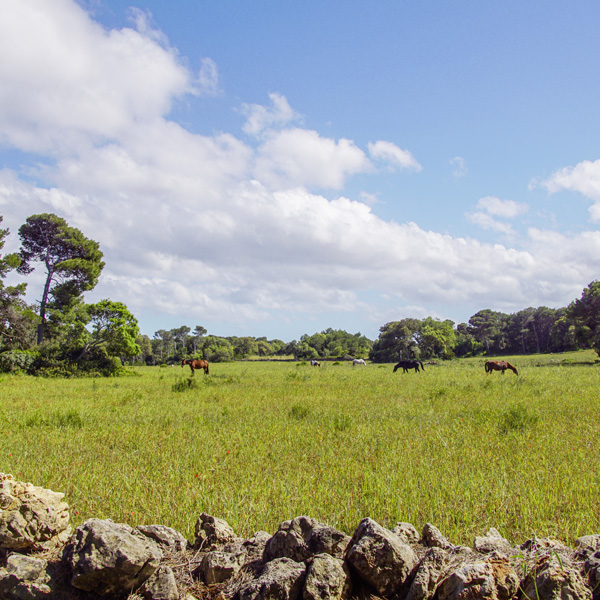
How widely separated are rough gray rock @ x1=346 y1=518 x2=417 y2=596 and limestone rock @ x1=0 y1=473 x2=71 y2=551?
279cm

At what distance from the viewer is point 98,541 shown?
301cm

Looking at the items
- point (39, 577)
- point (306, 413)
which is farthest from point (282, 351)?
point (39, 577)

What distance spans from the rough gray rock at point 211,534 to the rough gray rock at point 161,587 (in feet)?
1.71

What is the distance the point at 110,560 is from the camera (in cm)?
292

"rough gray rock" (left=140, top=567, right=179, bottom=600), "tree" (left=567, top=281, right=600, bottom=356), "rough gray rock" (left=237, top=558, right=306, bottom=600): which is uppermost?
"tree" (left=567, top=281, right=600, bottom=356)

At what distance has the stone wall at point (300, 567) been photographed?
9.04 ft

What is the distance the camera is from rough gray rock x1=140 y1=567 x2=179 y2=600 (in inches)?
117

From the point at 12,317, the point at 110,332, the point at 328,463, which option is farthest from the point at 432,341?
the point at 328,463

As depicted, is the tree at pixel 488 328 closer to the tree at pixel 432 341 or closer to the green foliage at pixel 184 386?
the tree at pixel 432 341

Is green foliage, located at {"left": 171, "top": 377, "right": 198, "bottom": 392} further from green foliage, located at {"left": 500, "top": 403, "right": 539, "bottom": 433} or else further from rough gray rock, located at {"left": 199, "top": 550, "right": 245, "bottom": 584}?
rough gray rock, located at {"left": 199, "top": 550, "right": 245, "bottom": 584}

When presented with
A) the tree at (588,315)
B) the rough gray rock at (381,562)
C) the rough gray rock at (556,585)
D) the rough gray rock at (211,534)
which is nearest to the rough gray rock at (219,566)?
the rough gray rock at (211,534)

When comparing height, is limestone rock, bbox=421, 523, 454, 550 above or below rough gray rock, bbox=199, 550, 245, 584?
above

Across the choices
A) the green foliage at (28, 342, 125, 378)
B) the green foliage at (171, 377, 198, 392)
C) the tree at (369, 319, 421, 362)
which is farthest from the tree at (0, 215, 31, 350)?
the tree at (369, 319, 421, 362)

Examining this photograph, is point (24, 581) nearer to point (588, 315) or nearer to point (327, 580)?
point (327, 580)
